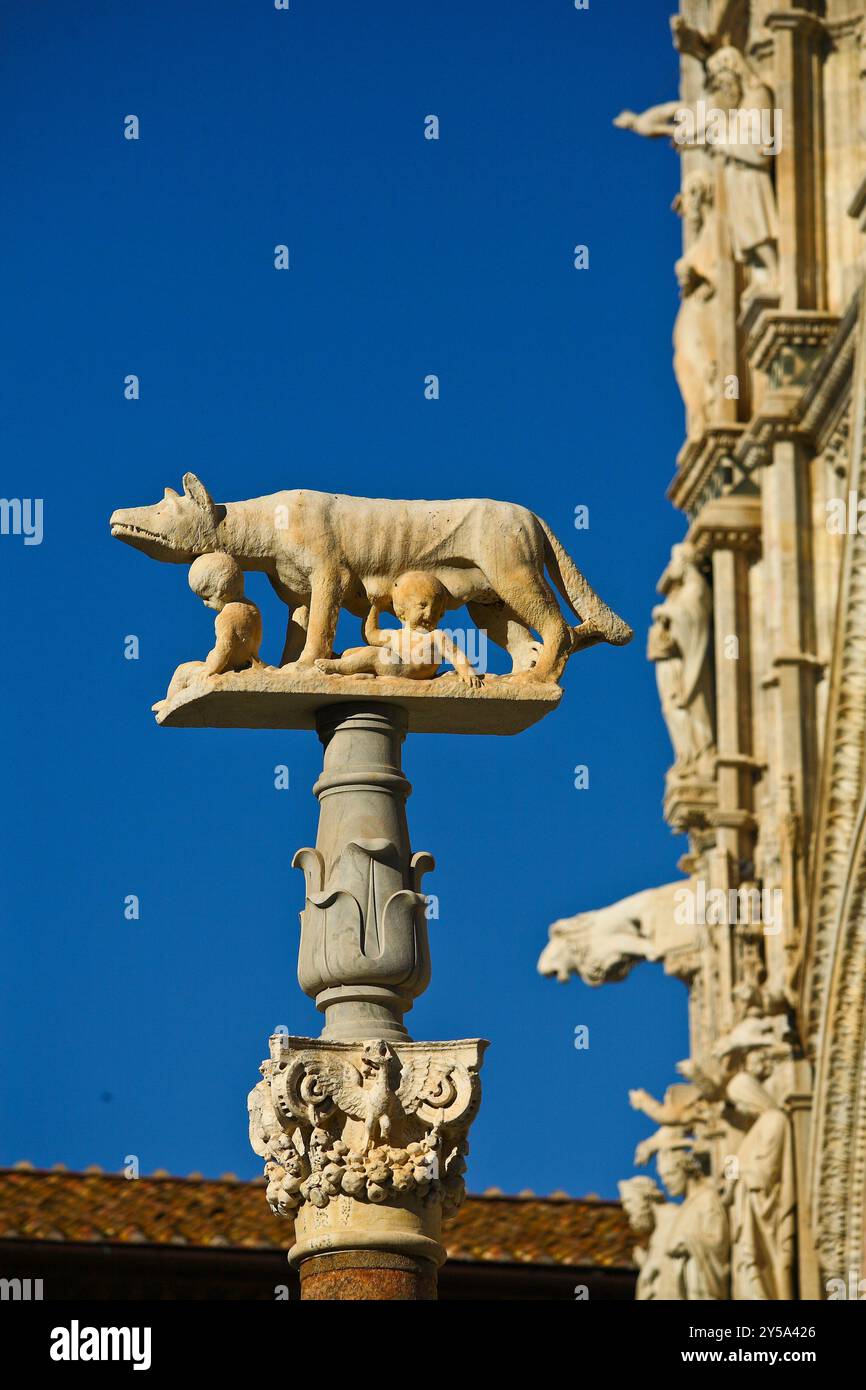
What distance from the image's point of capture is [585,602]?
11.9 metres

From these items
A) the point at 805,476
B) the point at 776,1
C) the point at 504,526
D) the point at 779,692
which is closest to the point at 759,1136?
the point at 779,692

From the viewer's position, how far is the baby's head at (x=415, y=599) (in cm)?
1127

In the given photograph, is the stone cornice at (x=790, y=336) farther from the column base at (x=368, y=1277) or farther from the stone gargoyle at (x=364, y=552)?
the column base at (x=368, y=1277)

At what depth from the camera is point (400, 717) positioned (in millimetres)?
11086

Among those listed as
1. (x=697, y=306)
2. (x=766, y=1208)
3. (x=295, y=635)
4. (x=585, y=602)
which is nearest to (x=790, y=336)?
(x=697, y=306)

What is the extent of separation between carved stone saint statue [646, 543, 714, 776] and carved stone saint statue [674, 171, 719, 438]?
1.30 metres

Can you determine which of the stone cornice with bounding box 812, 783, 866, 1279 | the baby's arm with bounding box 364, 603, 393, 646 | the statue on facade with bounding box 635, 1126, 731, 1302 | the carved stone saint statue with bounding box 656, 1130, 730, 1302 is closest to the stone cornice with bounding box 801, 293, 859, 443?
the stone cornice with bounding box 812, 783, 866, 1279

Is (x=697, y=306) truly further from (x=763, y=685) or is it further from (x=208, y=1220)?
(x=208, y=1220)

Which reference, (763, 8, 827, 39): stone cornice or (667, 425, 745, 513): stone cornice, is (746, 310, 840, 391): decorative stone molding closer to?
(667, 425, 745, 513): stone cornice

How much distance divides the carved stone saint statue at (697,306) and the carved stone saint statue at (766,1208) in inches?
260

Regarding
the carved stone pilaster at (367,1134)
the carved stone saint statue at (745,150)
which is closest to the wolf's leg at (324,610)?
the carved stone pilaster at (367,1134)

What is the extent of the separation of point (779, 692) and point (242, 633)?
45.6ft
